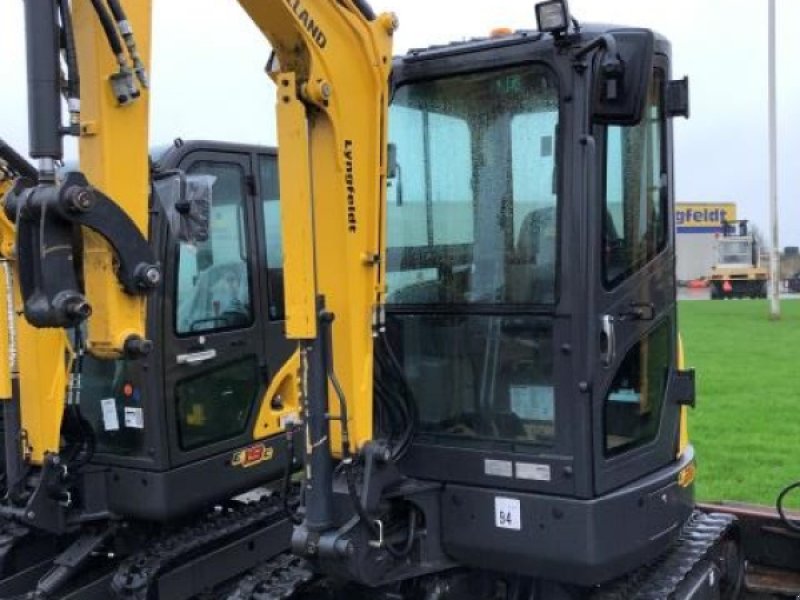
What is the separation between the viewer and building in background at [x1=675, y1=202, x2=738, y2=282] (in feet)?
153

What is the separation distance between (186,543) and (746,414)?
6649 mm

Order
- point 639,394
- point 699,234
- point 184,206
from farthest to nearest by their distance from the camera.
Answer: point 699,234
point 639,394
point 184,206

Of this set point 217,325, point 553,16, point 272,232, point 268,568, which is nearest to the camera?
point 553,16

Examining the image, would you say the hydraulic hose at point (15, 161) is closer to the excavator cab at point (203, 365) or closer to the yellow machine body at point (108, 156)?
the excavator cab at point (203, 365)

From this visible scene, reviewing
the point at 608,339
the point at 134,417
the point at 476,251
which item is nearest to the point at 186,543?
the point at 134,417

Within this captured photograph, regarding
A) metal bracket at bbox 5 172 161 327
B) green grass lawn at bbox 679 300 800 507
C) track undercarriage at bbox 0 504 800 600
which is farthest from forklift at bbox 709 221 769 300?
metal bracket at bbox 5 172 161 327

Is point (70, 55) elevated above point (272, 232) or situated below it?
above

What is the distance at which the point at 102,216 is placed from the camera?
2873 millimetres

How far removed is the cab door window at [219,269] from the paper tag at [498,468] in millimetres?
2166

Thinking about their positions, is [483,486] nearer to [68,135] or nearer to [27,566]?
[68,135]

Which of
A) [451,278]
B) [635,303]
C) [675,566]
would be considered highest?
[451,278]

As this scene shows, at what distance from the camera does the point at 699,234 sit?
49500mm

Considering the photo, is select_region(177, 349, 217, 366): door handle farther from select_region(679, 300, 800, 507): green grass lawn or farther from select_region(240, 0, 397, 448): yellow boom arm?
select_region(679, 300, 800, 507): green grass lawn

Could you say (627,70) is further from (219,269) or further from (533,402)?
(219,269)
